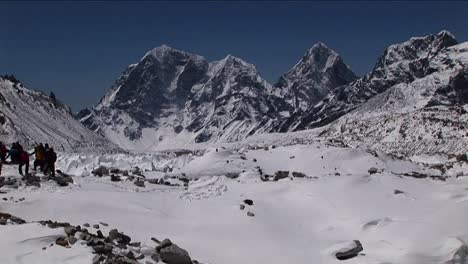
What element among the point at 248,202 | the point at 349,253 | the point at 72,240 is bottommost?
the point at 72,240

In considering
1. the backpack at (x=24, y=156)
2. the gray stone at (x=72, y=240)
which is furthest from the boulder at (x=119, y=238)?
the backpack at (x=24, y=156)

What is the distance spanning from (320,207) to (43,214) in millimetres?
13732

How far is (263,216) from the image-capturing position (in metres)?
28.4

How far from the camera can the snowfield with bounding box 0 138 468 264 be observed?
72.6 feet

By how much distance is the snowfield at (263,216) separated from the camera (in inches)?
872

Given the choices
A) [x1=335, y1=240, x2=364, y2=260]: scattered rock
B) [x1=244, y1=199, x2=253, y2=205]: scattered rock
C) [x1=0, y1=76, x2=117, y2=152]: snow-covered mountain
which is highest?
[x1=0, y1=76, x2=117, y2=152]: snow-covered mountain

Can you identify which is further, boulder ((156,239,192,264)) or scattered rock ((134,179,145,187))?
scattered rock ((134,179,145,187))

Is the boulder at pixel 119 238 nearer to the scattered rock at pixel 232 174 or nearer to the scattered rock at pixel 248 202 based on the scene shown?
the scattered rock at pixel 248 202

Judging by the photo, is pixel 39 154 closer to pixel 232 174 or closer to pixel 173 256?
pixel 232 174

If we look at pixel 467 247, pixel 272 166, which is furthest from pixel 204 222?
pixel 272 166

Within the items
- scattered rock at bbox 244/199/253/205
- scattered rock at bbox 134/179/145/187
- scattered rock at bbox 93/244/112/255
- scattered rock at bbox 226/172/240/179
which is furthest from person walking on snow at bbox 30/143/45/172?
scattered rock at bbox 93/244/112/255

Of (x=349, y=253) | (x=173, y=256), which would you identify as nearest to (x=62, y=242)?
(x=173, y=256)

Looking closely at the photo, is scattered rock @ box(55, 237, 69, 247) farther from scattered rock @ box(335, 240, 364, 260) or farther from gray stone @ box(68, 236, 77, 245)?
scattered rock @ box(335, 240, 364, 260)

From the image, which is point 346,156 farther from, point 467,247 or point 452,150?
point 452,150
